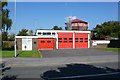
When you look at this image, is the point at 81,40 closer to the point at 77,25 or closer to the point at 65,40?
the point at 65,40

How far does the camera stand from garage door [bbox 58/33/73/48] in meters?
65.1

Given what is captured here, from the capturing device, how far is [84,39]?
67.0 metres

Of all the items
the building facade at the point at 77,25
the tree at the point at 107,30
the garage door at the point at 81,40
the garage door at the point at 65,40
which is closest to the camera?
the garage door at the point at 65,40

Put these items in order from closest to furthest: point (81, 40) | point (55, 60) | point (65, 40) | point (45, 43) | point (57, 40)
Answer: point (55, 60) < point (45, 43) < point (57, 40) < point (65, 40) < point (81, 40)

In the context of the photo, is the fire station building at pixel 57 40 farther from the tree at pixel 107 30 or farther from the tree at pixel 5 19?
the tree at pixel 107 30

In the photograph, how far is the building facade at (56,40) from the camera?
197 ft

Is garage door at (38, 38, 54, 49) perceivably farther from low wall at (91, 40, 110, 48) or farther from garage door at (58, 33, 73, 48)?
low wall at (91, 40, 110, 48)

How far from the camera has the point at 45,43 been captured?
63.9m

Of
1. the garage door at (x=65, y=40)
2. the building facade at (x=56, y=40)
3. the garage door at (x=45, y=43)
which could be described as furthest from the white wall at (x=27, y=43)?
the garage door at (x=65, y=40)

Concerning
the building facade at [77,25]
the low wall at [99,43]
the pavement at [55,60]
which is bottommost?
the pavement at [55,60]

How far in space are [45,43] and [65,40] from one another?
15.2 ft

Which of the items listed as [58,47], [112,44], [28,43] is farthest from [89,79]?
[112,44]

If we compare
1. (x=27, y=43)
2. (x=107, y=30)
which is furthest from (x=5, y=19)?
(x=107, y=30)

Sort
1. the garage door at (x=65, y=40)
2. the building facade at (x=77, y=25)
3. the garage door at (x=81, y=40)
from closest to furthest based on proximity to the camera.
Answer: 1. the garage door at (x=65, y=40)
2. the garage door at (x=81, y=40)
3. the building facade at (x=77, y=25)
